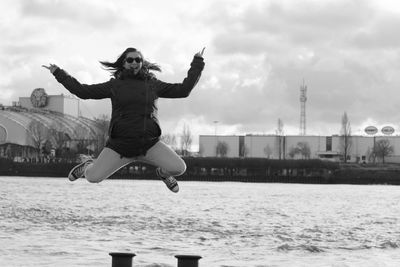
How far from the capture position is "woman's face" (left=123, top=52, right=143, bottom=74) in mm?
11602

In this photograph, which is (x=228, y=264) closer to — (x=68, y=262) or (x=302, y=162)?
(x=68, y=262)

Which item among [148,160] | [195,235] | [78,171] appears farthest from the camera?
[195,235]

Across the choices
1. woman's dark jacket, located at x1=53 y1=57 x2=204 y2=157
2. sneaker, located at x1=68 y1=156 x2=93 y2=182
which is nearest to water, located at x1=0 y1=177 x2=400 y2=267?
sneaker, located at x1=68 y1=156 x2=93 y2=182

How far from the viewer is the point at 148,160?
482 inches

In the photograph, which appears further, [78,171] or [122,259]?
[122,259]

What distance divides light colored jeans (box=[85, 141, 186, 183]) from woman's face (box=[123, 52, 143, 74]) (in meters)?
1.35

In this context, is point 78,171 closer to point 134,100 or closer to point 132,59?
point 134,100

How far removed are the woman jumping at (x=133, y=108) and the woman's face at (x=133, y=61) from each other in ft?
0.22

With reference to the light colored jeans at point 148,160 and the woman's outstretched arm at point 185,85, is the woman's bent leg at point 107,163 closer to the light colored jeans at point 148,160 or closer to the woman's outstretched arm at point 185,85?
the light colored jeans at point 148,160

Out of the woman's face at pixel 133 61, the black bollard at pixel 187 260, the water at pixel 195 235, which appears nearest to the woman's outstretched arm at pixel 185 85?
the woman's face at pixel 133 61

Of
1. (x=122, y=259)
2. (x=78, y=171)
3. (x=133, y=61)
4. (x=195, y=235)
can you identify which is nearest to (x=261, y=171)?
(x=195, y=235)

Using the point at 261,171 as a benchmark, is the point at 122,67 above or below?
above

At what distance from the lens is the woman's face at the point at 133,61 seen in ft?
38.1

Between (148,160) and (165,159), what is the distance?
0.36 metres
